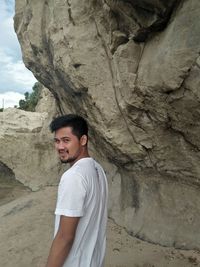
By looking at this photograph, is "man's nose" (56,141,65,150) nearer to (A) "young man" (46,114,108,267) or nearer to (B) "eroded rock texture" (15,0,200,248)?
(A) "young man" (46,114,108,267)

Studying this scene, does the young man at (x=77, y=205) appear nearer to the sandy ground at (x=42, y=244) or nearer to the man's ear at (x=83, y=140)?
the man's ear at (x=83, y=140)

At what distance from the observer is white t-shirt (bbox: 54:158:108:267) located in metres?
2.16

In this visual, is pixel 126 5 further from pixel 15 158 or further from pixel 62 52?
pixel 15 158

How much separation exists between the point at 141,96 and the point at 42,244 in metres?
2.58

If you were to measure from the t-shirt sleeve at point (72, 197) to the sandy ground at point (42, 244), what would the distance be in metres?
2.73

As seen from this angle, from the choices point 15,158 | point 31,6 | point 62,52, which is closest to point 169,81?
point 62,52

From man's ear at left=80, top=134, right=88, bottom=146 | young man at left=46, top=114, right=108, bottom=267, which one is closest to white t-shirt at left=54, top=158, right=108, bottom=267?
young man at left=46, top=114, right=108, bottom=267

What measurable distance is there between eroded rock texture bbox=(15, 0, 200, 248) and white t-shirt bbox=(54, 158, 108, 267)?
1796 millimetres

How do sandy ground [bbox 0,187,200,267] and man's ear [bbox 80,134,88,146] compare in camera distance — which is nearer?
man's ear [bbox 80,134,88,146]

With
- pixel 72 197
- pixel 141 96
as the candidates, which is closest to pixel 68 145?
pixel 72 197

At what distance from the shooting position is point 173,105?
409 cm

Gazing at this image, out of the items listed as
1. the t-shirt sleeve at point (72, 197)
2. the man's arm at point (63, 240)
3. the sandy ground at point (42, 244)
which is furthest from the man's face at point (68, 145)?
the sandy ground at point (42, 244)

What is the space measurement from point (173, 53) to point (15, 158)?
20.7 feet

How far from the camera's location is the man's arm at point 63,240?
2.14 metres
